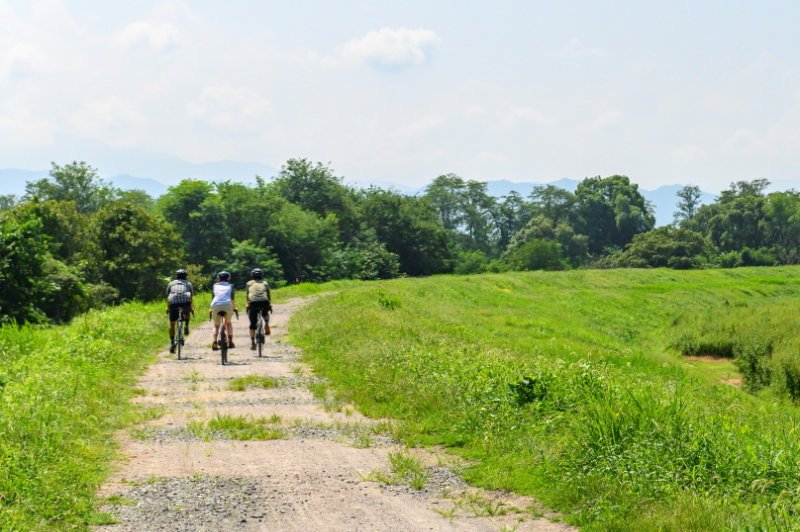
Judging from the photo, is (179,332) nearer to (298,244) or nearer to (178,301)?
(178,301)

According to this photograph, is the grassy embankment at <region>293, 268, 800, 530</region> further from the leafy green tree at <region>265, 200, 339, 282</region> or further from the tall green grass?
the leafy green tree at <region>265, 200, 339, 282</region>

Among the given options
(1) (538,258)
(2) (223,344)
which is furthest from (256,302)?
(1) (538,258)

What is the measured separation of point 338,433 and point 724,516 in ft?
17.2

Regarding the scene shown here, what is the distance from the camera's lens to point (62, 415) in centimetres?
886

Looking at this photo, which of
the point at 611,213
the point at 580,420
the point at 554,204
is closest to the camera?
the point at 580,420

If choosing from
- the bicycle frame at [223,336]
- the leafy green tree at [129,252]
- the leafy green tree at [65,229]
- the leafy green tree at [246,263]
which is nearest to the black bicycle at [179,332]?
the bicycle frame at [223,336]

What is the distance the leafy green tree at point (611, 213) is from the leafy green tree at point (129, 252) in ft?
282

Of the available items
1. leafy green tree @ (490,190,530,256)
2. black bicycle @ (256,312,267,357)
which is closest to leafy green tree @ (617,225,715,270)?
leafy green tree @ (490,190,530,256)

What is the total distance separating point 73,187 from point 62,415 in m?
92.5

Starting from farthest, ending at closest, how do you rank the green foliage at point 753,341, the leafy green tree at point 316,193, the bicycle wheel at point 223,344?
the leafy green tree at point 316,193 < the green foliage at point 753,341 < the bicycle wheel at point 223,344

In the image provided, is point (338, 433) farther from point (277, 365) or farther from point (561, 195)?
point (561, 195)

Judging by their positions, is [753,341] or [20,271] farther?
[20,271]

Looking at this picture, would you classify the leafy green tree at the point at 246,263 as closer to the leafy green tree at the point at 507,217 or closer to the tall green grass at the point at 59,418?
the tall green grass at the point at 59,418

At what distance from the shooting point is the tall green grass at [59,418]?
6.04m
